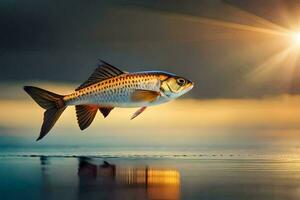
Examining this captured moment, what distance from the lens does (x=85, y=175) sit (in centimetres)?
271

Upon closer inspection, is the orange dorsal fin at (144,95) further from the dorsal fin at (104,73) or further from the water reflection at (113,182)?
the water reflection at (113,182)

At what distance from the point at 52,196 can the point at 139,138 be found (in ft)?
5.06

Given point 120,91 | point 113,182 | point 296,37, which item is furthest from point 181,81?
point 296,37

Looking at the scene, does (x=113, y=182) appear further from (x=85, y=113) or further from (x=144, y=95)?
(x=85, y=113)

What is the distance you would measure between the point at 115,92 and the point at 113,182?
0.69m

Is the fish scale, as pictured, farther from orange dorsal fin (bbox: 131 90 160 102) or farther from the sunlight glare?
the sunlight glare

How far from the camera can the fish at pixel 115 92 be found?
301cm

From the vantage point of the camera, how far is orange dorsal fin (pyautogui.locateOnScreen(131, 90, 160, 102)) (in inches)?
119

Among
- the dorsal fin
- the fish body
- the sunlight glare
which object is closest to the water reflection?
the fish body

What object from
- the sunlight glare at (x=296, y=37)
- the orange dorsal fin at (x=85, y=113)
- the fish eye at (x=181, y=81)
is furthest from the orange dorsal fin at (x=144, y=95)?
the sunlight glare at (x=296, y=37)

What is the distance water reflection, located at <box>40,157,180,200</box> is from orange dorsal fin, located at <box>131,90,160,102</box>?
0.32m

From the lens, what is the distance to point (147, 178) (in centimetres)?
265

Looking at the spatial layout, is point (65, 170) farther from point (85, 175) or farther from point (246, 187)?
point (246, 187)

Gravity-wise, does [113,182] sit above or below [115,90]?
below
